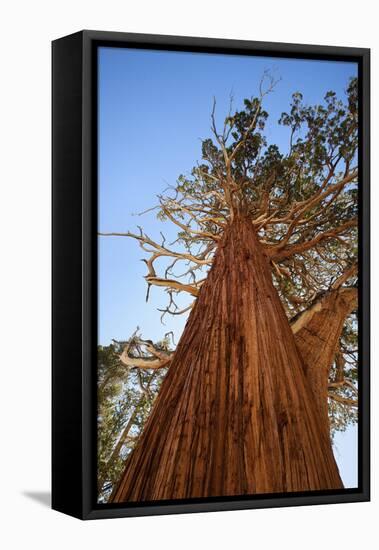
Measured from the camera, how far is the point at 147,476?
847 cm

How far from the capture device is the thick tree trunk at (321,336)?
29.3 ft

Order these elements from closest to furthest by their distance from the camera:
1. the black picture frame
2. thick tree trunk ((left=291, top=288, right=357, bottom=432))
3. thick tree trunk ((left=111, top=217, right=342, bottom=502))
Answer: the black picture frame < thick tree trunk ((left=111, top=217, right=342, bottom=502)) < thick tree trunk ((left=291, top=288, right=357, bottom=432))

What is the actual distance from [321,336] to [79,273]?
5.37 ft

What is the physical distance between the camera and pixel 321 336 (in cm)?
901

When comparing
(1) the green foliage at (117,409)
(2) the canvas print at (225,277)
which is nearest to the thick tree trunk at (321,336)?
(2) the canvas print at (225,277)

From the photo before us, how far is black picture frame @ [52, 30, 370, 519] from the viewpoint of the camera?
8305 mm

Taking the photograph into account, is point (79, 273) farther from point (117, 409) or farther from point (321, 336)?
point (321, 336)

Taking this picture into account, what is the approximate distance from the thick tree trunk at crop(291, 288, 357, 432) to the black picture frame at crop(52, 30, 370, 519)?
66 centimetres

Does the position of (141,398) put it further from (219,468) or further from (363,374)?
(363,374)

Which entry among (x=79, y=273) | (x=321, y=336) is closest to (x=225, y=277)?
(x=321, y=336)

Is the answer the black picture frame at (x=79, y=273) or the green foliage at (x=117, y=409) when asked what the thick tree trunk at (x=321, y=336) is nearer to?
the black picture frame at (x=79, y=273)

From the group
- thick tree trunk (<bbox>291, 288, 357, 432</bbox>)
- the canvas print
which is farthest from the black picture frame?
thick tree trunk (<bbox>291, 288, 357, 432</bbox>)

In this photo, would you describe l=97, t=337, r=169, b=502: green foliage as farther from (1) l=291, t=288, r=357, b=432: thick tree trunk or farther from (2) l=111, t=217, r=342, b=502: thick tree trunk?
(1) l=291, t=288, r=357, b=432: thick tree trunk

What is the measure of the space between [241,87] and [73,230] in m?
1.35
